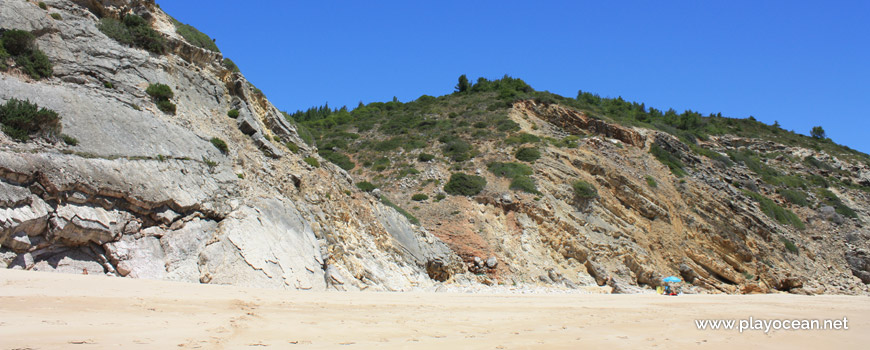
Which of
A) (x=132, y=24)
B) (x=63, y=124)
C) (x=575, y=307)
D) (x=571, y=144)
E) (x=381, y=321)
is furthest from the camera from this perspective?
(x=571, y=144)

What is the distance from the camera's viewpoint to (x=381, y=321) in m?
8.80

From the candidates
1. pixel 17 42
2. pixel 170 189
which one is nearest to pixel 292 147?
pixel 170 189

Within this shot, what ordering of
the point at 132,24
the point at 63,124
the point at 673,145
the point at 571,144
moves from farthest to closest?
the point at 673,145 < the point at 571,144 < the point at 132,24 < the point at 63,124

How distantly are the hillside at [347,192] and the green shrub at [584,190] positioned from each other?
94mm

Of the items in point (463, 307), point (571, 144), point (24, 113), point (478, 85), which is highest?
point (478, 85)

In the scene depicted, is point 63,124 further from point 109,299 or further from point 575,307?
point 575,307

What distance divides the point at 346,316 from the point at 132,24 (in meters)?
17.3

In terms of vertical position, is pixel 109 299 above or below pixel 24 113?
below

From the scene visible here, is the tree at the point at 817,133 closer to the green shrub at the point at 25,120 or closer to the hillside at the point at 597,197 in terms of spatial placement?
the hillside at the point at 597,197

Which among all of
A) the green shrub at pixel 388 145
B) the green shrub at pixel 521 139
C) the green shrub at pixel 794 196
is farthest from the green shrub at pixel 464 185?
the green shrub at pixel 794 196

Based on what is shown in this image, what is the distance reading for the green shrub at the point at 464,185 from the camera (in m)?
29.8

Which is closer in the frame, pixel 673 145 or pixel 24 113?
pixel 24 113

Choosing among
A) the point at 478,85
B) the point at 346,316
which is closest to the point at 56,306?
the point at 346,316

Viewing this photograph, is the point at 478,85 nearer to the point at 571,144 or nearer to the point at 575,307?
the point at 571,144
